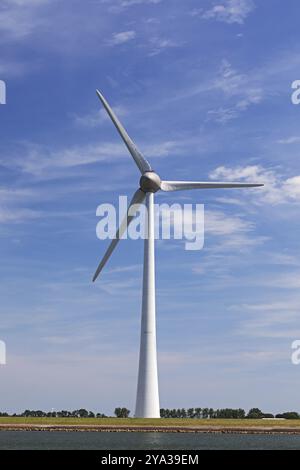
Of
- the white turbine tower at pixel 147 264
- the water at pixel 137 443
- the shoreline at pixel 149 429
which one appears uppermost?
the white turbine tower at pixel 147 264

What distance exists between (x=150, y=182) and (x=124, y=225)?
721cm

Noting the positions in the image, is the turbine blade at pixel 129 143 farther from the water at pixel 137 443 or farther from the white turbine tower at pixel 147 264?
the water at pixel 137 443

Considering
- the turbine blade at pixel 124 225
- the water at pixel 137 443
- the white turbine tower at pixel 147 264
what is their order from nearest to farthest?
the water at pixel 137 443, the white turbine tower at pixel 147 264, the turbine blade at pixel 124 225

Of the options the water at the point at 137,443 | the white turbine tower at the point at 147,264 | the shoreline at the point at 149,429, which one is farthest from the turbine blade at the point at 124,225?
the water at the point at 137,443

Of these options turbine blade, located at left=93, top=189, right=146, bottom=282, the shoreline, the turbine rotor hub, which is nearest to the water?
the shoreline

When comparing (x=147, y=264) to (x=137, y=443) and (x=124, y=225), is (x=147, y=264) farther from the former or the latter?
(x=137, y=443)

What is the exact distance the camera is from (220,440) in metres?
83.9

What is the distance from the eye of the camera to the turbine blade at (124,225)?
10894 cm

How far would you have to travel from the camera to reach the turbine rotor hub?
4358 inches

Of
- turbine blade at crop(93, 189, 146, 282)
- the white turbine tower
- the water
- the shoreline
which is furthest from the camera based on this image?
turbine blade at crop(93, 189, 146, 282)

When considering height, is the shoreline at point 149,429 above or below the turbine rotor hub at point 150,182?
below

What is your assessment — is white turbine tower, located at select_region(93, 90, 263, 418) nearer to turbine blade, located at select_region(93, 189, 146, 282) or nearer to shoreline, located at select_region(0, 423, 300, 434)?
turbine blade, located at select_region(93, 189, 146, 282)
